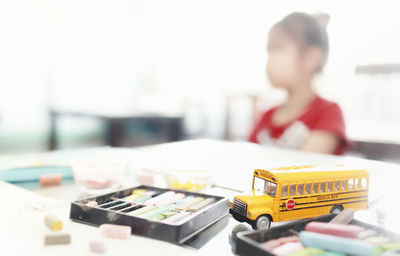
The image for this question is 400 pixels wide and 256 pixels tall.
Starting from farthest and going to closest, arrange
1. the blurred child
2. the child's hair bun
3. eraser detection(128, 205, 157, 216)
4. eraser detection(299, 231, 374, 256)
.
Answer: the blurred child
the child's hair bun
eraser detection(128, 205, 157, 216)
eraser detection(299, 231, 374, 256)

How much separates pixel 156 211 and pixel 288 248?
154 mm

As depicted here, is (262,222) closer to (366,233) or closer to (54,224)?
(366,233)

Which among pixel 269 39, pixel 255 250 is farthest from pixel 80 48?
pixel 255 250

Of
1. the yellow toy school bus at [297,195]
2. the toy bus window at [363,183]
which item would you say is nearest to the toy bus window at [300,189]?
the yellow toy school bus at [297,195]

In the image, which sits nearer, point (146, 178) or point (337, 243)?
point (337, 243)

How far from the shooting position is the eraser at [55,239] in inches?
13.4

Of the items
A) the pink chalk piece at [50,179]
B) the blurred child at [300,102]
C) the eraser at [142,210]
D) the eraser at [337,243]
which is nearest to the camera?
the eraser at [337,243]

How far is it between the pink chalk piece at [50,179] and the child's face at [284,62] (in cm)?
73

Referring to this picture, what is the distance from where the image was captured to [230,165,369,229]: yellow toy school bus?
41cm

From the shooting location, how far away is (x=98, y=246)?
1.07ft

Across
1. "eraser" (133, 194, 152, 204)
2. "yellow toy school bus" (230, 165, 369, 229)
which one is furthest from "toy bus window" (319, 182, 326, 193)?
"eraser" (133, 194, 152, 204)

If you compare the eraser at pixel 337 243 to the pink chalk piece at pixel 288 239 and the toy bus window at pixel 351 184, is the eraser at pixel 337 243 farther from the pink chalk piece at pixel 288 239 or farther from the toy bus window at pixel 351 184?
the toy bus window at pixel 351 184

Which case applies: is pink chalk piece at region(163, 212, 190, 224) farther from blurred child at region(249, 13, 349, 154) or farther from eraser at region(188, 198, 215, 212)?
blurred child at region(249, 13, 349, 154)

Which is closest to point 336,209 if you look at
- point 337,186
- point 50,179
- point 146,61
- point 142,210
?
point 337,186
